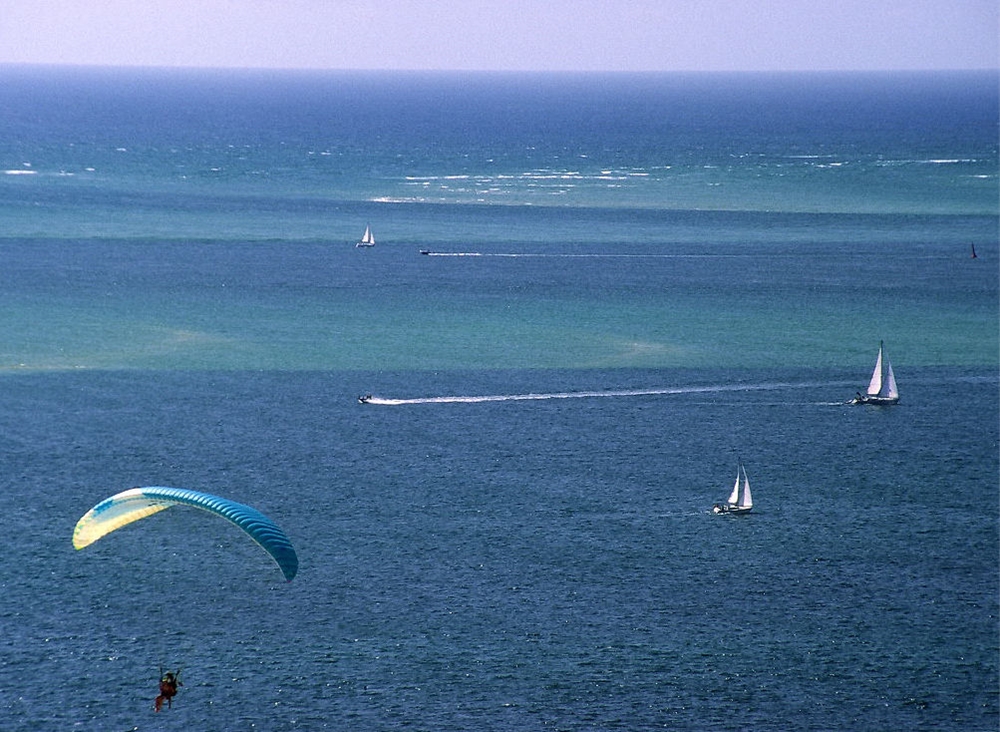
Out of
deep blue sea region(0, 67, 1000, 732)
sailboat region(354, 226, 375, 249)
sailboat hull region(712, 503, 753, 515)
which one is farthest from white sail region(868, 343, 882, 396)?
sailboat region(354, 226, 375, 249)

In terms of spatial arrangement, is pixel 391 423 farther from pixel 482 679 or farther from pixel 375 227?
pixel 375 227

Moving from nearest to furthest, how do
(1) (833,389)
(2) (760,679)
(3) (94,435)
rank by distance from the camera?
(2) (760,679)
(3) (94,435)
(1) (833,389)

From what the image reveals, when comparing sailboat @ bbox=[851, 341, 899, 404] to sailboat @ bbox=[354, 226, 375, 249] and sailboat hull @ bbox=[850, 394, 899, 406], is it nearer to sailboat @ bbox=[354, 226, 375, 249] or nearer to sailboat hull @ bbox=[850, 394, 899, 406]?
sailboat hull @ bbox=[850, 394, 899, 406]

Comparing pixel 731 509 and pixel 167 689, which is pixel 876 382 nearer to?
pixel 731 509

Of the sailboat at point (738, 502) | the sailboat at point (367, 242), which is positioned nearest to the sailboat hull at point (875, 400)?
the sailboat at point (738, 502)

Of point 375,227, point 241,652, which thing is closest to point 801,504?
point 241,652

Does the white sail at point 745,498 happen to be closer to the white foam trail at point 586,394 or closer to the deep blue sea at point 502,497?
the deep blue sea at point 502,497
